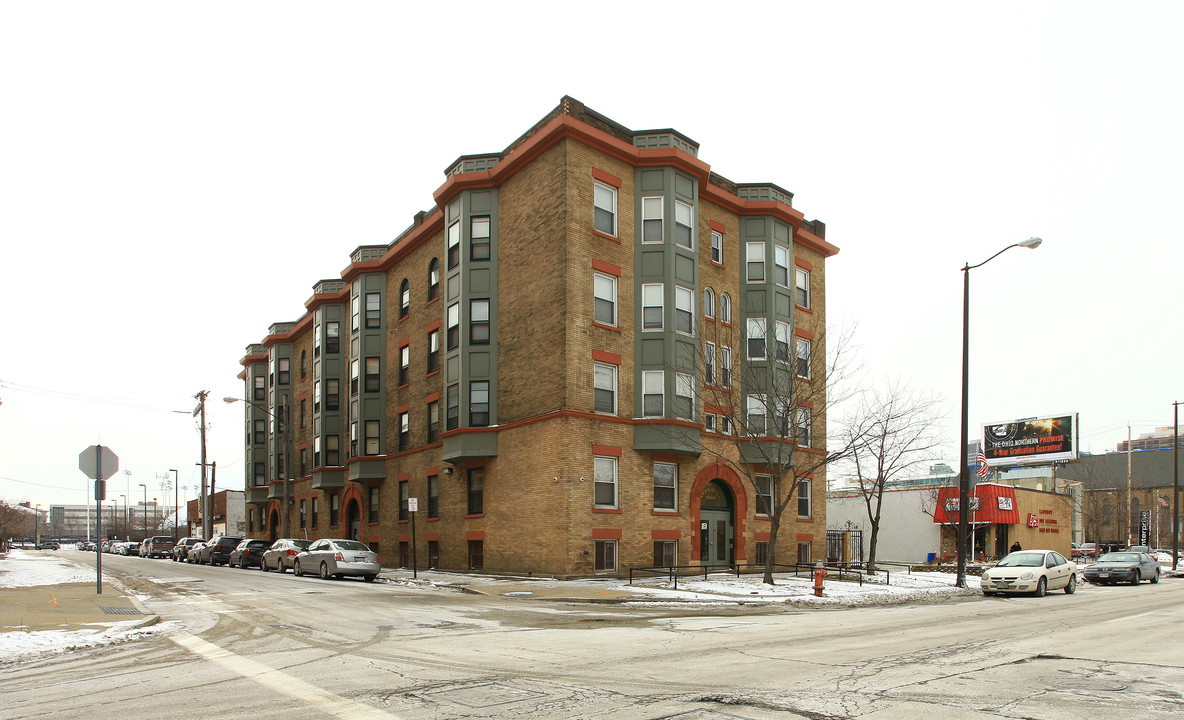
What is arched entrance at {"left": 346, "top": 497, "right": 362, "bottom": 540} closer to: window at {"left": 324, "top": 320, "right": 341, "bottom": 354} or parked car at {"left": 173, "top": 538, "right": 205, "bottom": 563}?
window at {"left": 324, "top": 320, "right": 341, "bottom": 354}

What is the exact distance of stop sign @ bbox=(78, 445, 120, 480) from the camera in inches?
691

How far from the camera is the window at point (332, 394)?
46.9 metres

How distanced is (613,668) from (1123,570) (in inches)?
1204

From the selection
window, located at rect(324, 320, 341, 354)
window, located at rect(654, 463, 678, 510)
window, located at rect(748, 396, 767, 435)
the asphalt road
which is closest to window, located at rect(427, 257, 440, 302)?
window, located at rect(654, 463, 678, 510)

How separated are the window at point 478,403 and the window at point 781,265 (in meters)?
12.6

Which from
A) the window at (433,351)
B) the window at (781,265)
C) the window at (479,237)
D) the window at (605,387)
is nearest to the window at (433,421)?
the window at (433,351)

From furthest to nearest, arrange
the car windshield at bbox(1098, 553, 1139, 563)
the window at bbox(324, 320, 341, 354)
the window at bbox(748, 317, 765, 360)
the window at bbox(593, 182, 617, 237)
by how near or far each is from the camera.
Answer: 1. the window at bbox(324, 320, 341, 354)
2. the window at bbox(748, 317, 765, 360)
3. the car windshield at bbox(1098, 553, 1139, 563)
4. the window at bbox(593, 182, 617, 237)

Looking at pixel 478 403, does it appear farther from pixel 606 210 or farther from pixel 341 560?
pixel 606 210

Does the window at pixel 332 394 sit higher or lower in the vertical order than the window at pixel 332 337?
lower

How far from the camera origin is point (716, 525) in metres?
31.8

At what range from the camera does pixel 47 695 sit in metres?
8.41

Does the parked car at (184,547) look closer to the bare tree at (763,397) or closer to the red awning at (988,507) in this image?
the bare tree at (763,397)

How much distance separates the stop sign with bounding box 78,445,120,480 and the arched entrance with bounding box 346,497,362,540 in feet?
81.9

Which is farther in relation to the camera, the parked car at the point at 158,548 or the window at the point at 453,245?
the parked car at the point at 158,548
